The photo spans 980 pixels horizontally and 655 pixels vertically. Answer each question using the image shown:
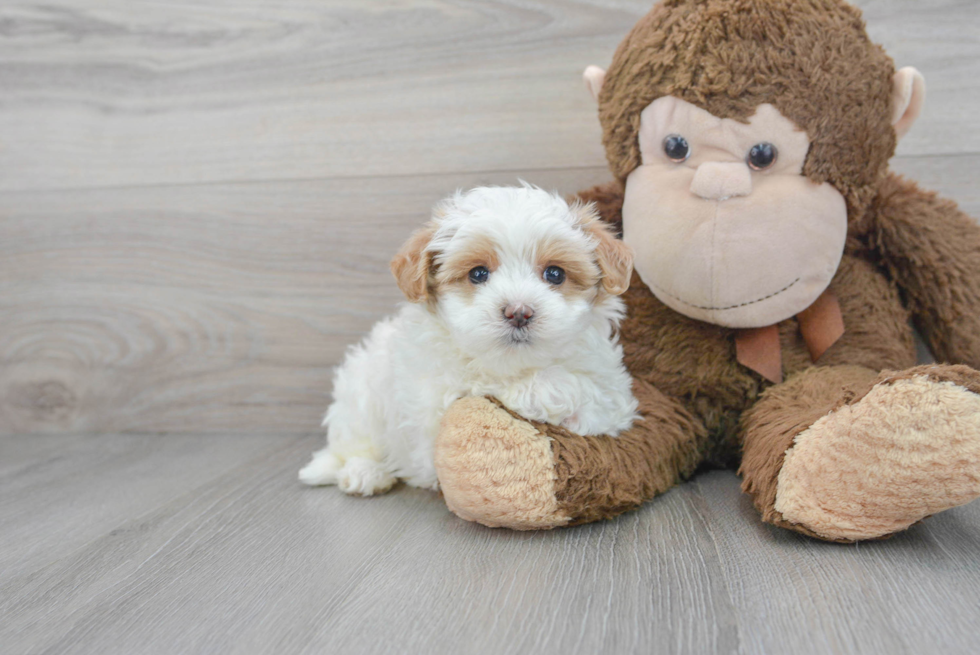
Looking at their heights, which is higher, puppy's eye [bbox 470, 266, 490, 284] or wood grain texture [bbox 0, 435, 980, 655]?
puppy's eye [bbox 470, 266, 490, 284]

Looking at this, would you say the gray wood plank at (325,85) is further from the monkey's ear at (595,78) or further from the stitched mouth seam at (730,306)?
the stitched mouth seam at (730,306)

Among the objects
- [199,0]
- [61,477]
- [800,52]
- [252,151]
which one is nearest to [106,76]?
[199,0]

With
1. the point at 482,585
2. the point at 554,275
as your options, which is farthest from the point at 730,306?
the point at 482,585

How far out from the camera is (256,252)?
1.55 meters

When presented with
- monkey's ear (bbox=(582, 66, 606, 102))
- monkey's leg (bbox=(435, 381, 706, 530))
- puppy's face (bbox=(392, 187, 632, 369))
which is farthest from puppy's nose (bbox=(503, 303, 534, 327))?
monkey's ear (bbox=(582, 66, 606, 102))

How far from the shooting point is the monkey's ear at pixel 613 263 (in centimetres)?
96

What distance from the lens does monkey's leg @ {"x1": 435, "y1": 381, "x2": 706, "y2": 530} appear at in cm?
91

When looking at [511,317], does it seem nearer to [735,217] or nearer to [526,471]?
[526,471]

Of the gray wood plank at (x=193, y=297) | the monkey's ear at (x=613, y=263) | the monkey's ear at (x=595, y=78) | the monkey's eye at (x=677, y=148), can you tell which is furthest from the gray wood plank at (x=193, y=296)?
the monkey's ear at (x=613, y=263)

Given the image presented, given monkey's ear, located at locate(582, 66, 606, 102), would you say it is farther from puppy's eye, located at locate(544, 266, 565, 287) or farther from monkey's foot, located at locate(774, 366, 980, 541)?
monkey's foot, located at locate(774, 366, 980, 541)

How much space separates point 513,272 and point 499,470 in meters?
0.26

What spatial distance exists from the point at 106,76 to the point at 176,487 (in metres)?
0.94

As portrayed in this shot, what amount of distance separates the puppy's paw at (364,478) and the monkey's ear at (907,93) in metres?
0.97

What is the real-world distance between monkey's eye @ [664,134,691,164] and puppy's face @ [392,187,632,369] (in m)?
0.18
